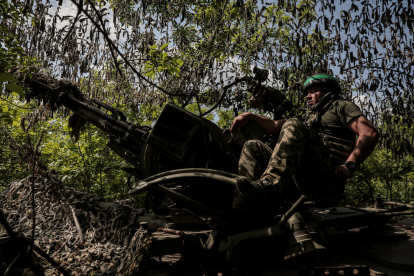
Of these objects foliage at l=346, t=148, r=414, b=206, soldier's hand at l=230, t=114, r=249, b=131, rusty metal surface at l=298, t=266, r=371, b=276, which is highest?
soldier's hand at l=230, t=114, r=249, b=131

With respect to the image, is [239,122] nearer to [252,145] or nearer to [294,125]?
[252,145]

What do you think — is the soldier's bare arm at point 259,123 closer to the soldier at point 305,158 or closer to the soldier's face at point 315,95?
the soldier at point 305,158

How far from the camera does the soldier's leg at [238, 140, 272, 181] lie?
3.07 metres

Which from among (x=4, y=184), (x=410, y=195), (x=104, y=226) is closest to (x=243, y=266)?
(x=104, y=226)

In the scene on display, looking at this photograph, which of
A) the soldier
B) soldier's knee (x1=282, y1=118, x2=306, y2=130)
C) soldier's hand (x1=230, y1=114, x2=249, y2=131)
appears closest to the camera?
the soldier

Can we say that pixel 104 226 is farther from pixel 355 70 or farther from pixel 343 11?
pixel 355 70

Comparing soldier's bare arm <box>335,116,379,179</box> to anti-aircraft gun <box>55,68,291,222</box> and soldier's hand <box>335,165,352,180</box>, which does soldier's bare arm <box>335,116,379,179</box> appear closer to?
soldier's hand <box>335,165,352,180</box>

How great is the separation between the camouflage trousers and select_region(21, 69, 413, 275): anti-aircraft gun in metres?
0.17

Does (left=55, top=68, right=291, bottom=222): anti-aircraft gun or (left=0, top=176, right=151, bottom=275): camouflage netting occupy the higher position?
(left=55, top=68, right=291, bottom=222): anti-aircraft gun

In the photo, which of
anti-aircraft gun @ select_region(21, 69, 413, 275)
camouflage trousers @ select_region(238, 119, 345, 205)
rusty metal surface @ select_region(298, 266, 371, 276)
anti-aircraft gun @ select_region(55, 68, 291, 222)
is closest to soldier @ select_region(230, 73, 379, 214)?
A: camouflage trousers @ select_region(238, 119, 345, 205)

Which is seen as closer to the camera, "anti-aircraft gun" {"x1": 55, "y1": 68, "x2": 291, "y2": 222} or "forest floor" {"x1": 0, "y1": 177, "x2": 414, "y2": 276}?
"forest floor" {"x1": 0, "y1": 177, "x2": 414, "y2": 276}

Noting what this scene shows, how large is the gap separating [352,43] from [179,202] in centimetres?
491

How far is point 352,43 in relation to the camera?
242 inches

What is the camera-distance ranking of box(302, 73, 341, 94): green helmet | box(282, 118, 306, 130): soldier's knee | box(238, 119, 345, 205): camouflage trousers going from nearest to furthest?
box(238, 119, 345, 205): camouflage trousers → box(282, 118, 306, 130): soldier's knee → box(302, 73, 341, 94): green helmet
